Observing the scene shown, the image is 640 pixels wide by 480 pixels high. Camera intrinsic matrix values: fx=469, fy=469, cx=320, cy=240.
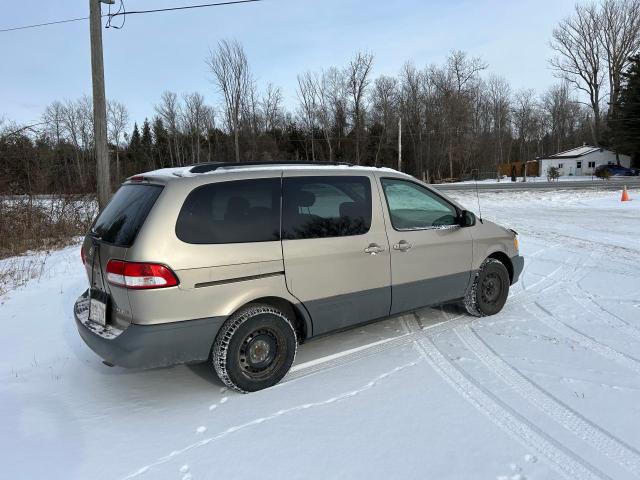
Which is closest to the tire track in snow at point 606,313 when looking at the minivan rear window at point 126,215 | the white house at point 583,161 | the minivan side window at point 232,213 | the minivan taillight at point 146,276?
the minivan side window at point 232,213

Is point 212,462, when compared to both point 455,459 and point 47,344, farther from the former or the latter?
point 47,344

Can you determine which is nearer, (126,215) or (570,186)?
(126,215)

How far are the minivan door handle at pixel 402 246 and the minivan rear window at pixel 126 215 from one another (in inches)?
89.9

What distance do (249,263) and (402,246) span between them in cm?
167

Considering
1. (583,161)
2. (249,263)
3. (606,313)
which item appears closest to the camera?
(249,263)

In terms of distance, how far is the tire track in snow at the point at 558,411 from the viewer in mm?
2912

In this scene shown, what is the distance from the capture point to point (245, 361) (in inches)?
152

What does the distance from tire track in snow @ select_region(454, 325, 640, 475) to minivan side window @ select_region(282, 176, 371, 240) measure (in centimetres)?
169

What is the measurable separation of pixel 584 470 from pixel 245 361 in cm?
246

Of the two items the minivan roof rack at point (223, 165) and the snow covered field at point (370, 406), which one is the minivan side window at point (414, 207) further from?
the snow covered field at point (370, 406)

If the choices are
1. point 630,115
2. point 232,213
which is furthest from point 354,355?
point 630,115

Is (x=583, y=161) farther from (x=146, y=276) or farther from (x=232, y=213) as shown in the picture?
(x=146, y=276)

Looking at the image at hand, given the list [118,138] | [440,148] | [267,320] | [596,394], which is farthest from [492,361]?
[118,138]

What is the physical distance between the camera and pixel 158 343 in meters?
3.48
